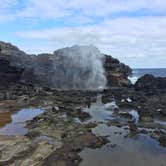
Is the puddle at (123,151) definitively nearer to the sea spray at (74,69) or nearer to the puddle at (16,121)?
the puddle at (16,121)

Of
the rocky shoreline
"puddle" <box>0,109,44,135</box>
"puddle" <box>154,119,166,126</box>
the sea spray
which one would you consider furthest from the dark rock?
"puddle" <box>0,109,44,135</box>

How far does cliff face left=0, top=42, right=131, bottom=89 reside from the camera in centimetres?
7362

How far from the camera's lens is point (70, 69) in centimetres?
7588

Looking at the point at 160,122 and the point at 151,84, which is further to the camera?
the point at 151,84

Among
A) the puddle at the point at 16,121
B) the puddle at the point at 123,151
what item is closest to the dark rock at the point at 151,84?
the puddle at the point at 16,121

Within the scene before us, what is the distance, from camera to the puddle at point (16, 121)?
→ 32.6 meters

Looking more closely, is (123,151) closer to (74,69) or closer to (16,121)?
(16,121)

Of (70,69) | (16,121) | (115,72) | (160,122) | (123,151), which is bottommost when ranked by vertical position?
(123,151)

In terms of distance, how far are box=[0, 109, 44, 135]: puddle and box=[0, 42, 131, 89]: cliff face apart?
90.9ft

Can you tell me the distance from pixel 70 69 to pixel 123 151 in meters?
51.0

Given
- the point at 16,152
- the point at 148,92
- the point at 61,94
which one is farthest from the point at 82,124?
the point at 148,92

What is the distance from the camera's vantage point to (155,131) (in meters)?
31.9

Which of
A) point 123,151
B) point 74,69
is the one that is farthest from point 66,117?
point 74,69

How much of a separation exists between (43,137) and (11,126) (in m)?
6.90
